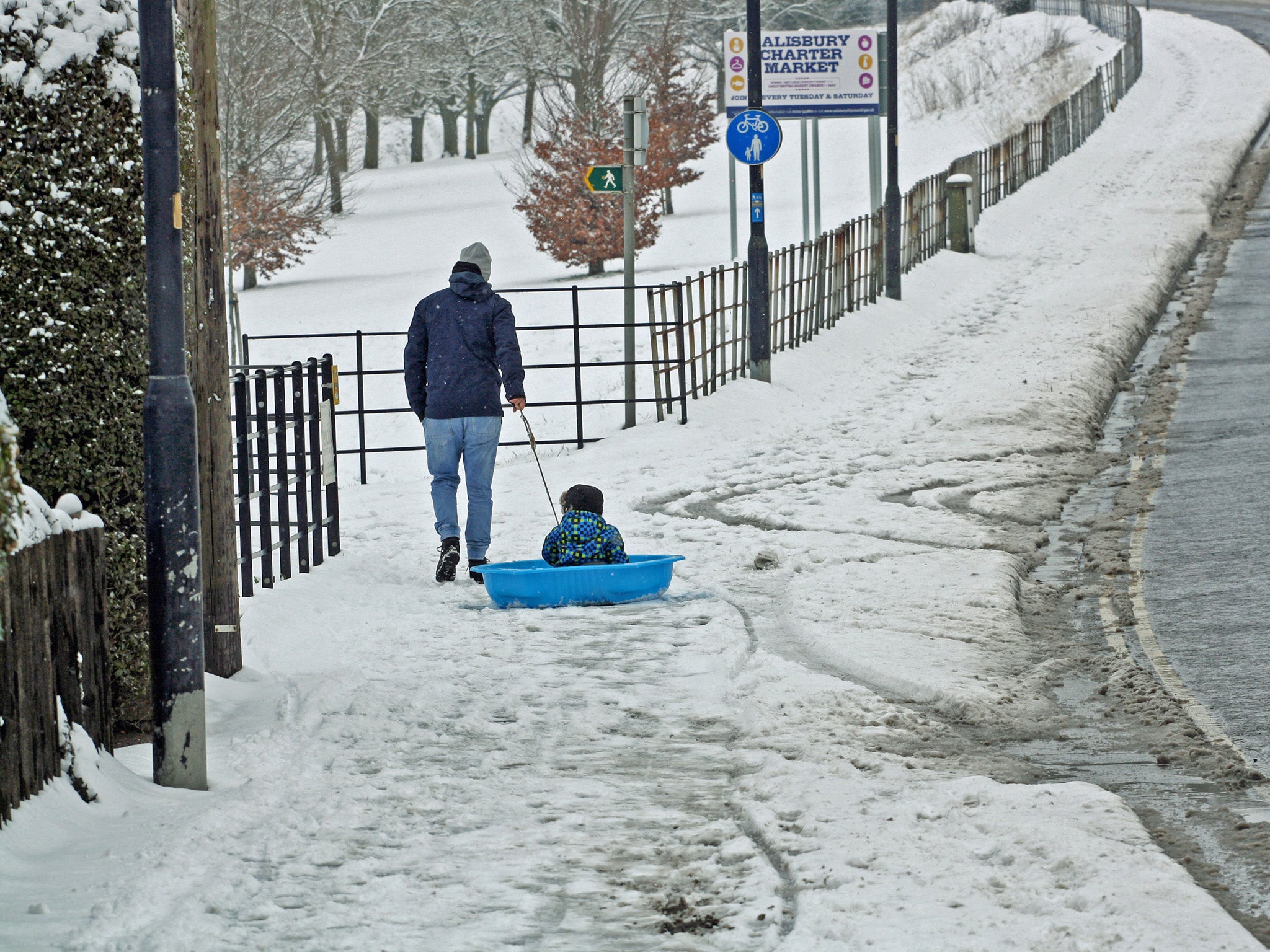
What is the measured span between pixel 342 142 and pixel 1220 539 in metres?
40.4

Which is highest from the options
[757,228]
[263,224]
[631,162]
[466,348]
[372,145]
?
[372,145]

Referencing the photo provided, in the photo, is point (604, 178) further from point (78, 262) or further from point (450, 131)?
point (450, 131)

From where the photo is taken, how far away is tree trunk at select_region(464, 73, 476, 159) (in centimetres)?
5434

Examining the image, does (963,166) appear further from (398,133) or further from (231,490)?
(398,133)

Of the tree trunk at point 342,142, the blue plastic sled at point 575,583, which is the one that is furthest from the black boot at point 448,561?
the tree trunk at point 342,142

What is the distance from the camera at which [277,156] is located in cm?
3369

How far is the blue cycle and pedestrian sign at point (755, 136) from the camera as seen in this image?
663 inches

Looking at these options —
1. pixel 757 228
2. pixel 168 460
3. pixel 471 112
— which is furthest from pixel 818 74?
pixel 471 112

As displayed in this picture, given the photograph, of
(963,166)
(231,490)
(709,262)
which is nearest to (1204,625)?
(231,490)

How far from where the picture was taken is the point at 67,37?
5625 mm

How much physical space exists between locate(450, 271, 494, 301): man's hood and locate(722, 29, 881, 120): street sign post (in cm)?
1577

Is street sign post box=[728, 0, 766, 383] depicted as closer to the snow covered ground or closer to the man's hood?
the snow covered ground

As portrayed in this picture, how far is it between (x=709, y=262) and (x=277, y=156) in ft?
32.2

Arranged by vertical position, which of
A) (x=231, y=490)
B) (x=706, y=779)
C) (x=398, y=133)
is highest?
(x=398, y=133)
